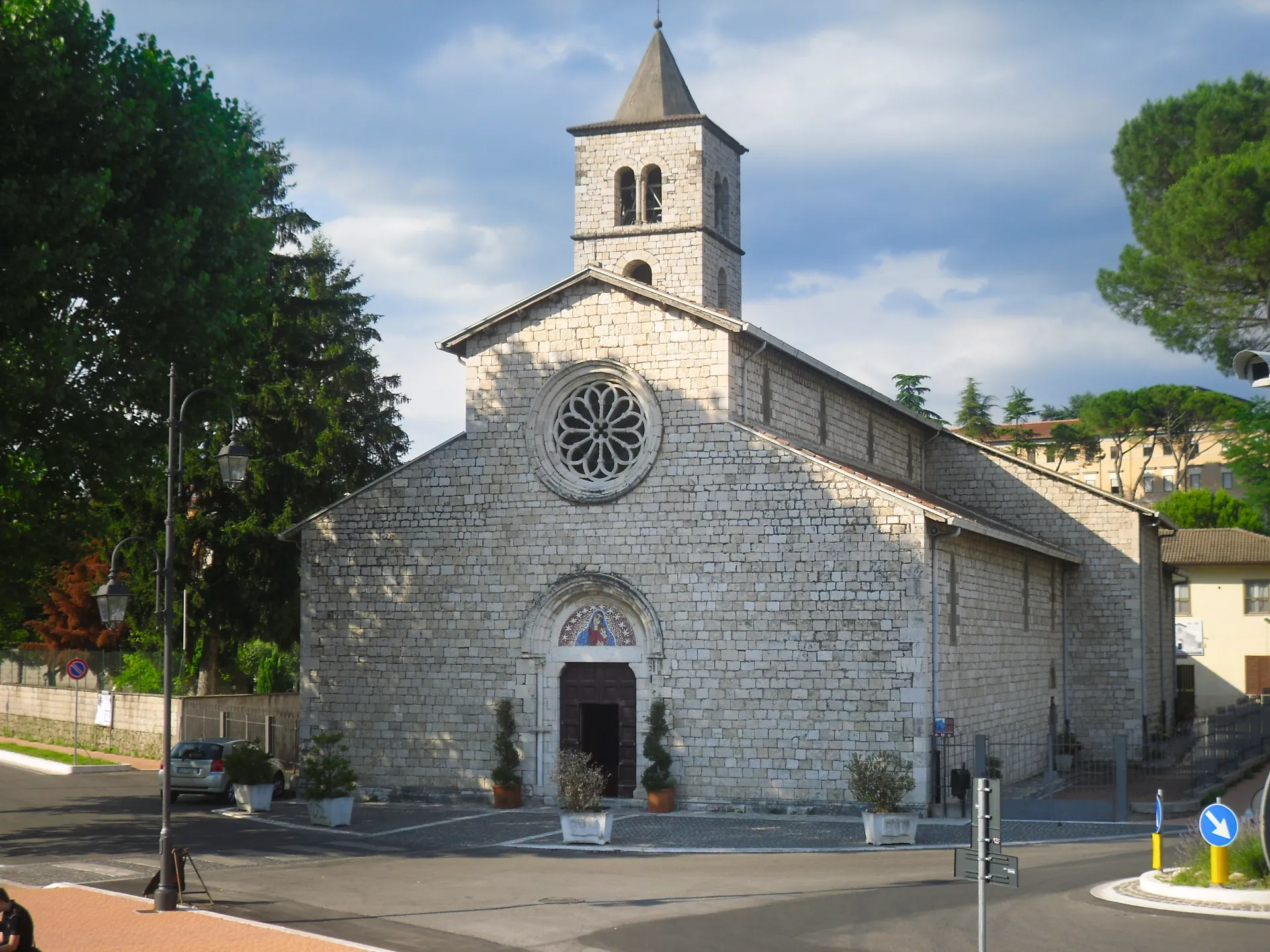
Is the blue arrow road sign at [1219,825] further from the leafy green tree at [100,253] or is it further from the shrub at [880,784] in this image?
the leafy green tree at [100,253]

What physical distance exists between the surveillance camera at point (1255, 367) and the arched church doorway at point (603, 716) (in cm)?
1784

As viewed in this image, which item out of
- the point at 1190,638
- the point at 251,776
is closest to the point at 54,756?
the point at 251,776

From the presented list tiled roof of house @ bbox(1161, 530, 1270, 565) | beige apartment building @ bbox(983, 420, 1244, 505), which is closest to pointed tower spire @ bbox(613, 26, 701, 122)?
tiled roof of house @ bbox(1161, 530, 1270, 565)

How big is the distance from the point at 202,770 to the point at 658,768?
9831mm

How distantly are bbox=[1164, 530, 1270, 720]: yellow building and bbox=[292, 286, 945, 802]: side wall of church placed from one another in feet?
118

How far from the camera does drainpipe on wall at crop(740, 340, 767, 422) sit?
88.7 ft

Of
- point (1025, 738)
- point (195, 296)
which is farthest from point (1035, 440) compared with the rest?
point (195, 296)

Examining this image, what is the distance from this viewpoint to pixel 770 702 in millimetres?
25125

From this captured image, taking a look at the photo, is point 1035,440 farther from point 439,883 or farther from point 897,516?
point 439,883

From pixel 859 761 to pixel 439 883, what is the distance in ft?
27.1

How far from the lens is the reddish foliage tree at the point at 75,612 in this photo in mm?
48469

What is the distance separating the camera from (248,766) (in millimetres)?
26203

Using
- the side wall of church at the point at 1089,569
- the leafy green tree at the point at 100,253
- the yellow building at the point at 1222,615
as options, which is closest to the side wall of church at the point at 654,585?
the leafy green tree at the point at 100,253

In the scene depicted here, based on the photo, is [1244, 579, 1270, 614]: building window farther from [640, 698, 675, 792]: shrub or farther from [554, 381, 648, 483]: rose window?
[640, 698, 675, 792]: shrub
